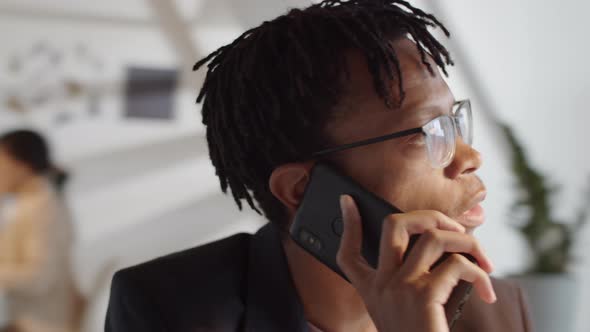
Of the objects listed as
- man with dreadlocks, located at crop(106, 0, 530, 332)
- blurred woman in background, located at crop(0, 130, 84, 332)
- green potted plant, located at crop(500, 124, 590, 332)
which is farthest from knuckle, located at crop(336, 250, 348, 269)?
blurred woman in background, located at crop(0, 130, 84, 332)

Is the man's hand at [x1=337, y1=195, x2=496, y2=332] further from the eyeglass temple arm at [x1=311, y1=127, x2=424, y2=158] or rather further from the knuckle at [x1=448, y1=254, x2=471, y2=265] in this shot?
the eyeglass temple arm at [x1=311, y1=127, x2=424, y2=158]

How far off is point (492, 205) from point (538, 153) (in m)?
0.28

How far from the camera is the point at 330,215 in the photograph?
978 mm

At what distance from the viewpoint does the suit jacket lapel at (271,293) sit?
104 cm

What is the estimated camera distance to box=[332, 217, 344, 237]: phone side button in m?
0.96

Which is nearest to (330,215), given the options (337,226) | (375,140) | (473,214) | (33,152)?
(337,226)

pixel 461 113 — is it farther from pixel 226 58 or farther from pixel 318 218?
pixel 226 58

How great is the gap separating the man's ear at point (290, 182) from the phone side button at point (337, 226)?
0.10 metres

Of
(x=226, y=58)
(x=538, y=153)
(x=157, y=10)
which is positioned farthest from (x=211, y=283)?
(x=538, y=153)

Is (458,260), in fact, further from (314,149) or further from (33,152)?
(33,152)

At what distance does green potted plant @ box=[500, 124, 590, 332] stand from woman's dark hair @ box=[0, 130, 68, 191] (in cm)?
158

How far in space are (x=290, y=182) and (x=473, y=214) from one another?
299 mm

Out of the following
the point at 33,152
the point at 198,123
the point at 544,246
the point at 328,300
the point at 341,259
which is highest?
the point at 33,152

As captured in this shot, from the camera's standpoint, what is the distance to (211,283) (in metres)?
1.09
